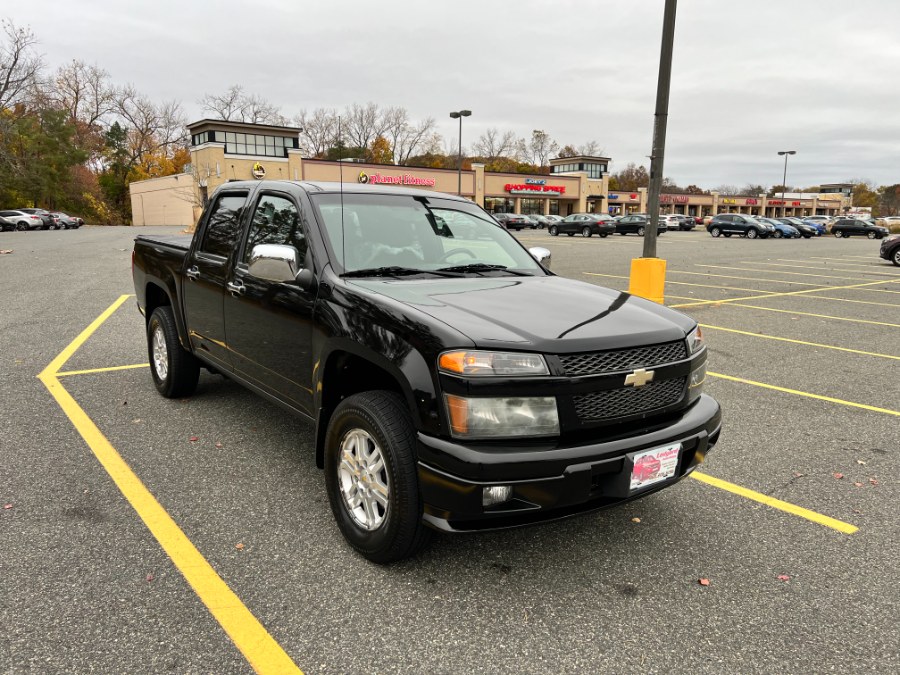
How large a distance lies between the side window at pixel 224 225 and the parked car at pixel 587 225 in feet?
141

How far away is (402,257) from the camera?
11.9 feet

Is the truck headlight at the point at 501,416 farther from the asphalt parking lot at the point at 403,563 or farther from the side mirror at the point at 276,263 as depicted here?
the side mirror at the point at 276,263

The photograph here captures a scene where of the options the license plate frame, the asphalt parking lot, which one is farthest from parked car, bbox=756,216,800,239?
the license plate frame

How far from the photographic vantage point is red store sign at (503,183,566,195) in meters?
A: 75.3

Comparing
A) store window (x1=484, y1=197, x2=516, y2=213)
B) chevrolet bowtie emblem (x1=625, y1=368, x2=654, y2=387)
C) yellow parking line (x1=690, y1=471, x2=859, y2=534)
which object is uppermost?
store window (x1=484, y1=197, x2=516, y2=213)

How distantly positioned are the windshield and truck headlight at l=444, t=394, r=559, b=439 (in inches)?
47.2

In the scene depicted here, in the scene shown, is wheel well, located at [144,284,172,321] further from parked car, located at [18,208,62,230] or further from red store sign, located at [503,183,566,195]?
red store sign, located at [503,183,566,195]

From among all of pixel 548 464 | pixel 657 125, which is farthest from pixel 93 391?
pixel 657 125

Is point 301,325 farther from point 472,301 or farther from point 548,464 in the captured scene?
point 548,464

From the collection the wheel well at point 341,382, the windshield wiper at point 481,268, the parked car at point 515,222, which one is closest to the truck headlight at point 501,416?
the wheel well at point 341,382

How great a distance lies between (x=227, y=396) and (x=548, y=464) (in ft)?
12.5

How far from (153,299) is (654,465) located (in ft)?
15.8

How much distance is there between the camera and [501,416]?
2.50 m

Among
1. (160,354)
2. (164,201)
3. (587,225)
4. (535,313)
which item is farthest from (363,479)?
(164,201)
